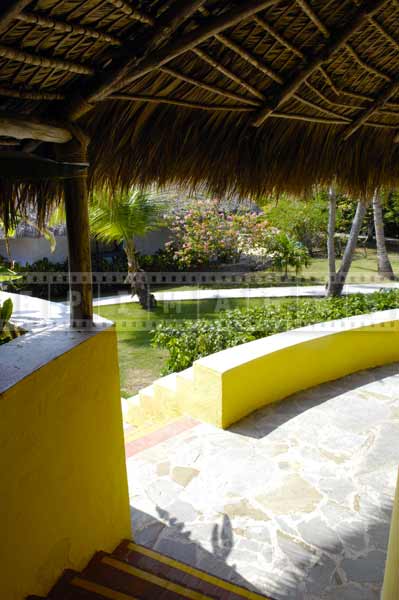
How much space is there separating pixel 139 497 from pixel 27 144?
2.18 meters

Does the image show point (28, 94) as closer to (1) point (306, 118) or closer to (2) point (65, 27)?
(2) point (65, 27)

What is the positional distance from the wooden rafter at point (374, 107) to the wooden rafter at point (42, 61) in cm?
184

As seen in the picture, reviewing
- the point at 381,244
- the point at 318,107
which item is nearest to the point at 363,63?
the point at 318,107

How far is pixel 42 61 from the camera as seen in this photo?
1617 mm

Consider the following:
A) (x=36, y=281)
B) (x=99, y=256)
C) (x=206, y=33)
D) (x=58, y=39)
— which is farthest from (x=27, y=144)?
(x=99, y=256)

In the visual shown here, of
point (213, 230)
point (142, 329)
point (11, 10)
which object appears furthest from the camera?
point (213, 230)

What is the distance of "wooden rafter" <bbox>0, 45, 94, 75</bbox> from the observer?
1.51 meters

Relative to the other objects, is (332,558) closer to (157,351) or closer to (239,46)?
(239,46)

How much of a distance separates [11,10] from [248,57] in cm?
112

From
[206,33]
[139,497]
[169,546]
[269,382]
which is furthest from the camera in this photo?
[269,382]

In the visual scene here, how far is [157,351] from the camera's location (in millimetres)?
6797

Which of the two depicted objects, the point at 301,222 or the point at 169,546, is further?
the point at 301,222

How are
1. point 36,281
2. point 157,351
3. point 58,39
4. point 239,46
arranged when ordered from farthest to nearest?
point 36,281
point 157,351
point 239,46
point 58,39

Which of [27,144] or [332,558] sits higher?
[27,144]
